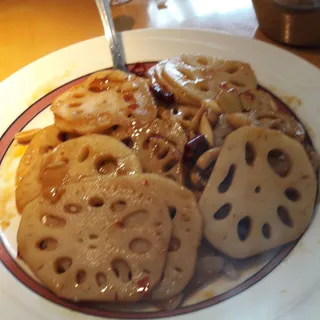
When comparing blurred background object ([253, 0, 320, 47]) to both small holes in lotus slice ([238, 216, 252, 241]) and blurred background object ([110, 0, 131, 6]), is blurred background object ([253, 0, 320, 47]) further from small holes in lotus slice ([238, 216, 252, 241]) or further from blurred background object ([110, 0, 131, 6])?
small holes in lotus slice ([238, 216, 252, 241])

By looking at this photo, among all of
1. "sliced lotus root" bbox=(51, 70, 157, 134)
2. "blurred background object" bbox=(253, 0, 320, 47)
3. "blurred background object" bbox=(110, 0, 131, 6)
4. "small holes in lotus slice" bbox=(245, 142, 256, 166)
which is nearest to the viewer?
"small holes in lotus slice" bbox=(245, 142, 256, 166)

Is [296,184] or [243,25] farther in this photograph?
[243,25]

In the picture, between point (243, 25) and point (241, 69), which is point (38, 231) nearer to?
point (241, 69)

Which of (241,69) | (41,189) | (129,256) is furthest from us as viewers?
(241,69)

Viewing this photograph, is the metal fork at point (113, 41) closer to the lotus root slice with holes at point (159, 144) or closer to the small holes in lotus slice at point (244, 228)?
the lotus root slice with holes at point (159, 144)

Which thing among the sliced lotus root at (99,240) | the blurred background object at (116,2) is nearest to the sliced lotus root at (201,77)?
the sliced lotus root at (99,240)

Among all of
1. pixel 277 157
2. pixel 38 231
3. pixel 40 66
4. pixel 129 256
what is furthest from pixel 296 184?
pixel 40 66

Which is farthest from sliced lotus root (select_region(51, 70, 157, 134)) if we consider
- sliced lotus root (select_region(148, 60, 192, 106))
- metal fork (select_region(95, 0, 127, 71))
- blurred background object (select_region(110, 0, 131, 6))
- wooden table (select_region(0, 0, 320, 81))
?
blurred background object (select_region(110, 0, 131, 6))

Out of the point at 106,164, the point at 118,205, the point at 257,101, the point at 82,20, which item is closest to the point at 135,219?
the point at 118,205
